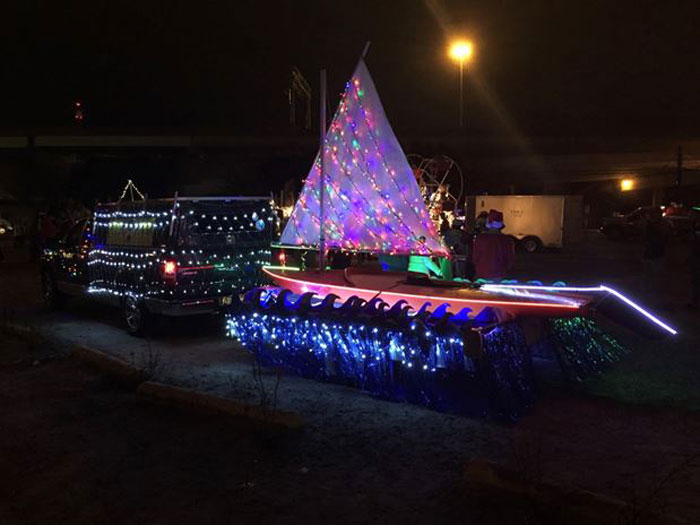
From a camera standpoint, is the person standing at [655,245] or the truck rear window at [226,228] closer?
the truck rear window at [226,228]

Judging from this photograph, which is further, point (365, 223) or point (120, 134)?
point (120, 134)

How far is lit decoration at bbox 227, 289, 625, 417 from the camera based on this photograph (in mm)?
5410

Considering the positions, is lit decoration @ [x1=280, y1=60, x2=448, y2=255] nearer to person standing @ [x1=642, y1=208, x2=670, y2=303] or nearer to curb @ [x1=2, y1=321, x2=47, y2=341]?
curb @ [x1=2, y1=321, x2=47, y2=341]

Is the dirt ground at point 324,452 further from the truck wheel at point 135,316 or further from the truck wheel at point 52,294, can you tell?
the truck wheel at point 52,294

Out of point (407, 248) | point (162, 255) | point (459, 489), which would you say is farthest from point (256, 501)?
point (162, 255)

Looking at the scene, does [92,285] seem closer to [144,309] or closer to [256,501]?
[144,309]

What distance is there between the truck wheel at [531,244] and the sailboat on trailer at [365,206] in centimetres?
1975

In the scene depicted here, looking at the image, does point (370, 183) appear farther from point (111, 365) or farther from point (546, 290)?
point (111, 365)

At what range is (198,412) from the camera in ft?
18.2

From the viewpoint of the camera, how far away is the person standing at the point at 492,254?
7070 millimetres

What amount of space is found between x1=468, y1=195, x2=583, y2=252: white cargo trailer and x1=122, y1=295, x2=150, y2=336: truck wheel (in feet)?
63.9

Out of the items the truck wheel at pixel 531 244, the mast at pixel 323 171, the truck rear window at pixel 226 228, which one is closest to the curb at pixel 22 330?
the truck rear window at pixel 226 228

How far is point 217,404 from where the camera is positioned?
17.8 feet

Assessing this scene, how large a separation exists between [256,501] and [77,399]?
308 centimetres
